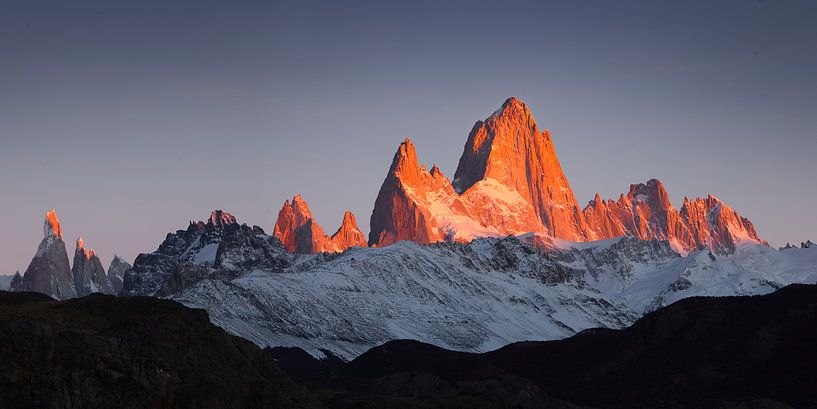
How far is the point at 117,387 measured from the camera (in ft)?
502

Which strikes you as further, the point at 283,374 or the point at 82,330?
the point at 283,374

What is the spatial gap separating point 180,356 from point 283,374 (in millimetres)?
25838

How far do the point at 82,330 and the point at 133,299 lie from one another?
17936 millimetres

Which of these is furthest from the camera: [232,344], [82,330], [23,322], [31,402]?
[232,344]

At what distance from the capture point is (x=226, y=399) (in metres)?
165

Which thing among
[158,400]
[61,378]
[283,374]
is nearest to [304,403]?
[283,374]

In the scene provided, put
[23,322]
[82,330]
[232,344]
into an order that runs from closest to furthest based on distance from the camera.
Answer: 1. [23,322]
2. [82,330]
3. [232,344]

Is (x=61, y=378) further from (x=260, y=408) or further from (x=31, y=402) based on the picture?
(x=260, y=408)

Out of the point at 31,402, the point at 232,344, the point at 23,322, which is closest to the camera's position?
the point at 31,402

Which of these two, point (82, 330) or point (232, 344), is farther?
point (232, 344)

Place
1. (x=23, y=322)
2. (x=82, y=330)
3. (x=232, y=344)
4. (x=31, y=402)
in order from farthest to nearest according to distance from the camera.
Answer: (x=232, y=344)
(x=82, y=330)
(x=23, y=322)
(x=31, y=402)

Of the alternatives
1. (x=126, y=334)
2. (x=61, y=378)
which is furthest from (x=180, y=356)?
(x=61, y=378)

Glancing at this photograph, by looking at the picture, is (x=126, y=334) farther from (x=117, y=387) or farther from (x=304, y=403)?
(x=304, y=403)

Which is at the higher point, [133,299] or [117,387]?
[133,299]
